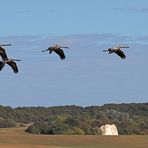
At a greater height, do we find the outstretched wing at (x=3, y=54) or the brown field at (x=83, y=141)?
the brown field at (x=83, y=141)

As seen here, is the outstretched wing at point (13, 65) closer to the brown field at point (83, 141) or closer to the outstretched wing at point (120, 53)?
the outstretched wing at point (120, 53)

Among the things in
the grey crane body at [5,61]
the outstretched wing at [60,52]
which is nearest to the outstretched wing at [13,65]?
the grey crane body at [5,61]

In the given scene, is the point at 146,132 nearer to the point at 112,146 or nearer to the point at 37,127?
the point at 37,127

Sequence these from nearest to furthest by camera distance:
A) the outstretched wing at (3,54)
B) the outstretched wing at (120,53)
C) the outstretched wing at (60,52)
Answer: the outstretched wing at (3,54) < the outstretched wing at (60,52) < the outstretched wing at (120,53)

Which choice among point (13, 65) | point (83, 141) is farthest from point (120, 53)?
point (83, 141)

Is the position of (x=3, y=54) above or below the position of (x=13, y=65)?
below

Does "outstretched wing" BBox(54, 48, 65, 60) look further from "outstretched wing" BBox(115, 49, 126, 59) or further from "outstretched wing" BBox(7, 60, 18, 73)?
"outstretched wing" BBox(115, 49, 126, 59)

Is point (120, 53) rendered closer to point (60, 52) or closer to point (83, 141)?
point (60, 52)

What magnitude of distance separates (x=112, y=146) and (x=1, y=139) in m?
11.4

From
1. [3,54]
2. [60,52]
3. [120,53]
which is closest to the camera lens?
[3,54]

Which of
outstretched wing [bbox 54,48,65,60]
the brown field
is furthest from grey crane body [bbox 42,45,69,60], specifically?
the brown field

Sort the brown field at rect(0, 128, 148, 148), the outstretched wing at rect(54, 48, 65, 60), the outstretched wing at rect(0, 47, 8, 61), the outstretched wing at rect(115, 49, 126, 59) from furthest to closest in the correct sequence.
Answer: the brown field at rect(0, 128, 148, 148)
the outstretched wing at rect(115, 49, 126, 59)
the outstretched wing at rect(54, 48, 65, 60)
the outstretched wing at rect(0, 47, 8, 61)

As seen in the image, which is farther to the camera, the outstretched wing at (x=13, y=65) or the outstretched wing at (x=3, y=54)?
the outstretched wing at (x=13, y=65)

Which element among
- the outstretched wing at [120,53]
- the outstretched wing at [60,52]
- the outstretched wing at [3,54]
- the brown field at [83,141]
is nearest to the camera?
the outstretched wing at [3,54]
